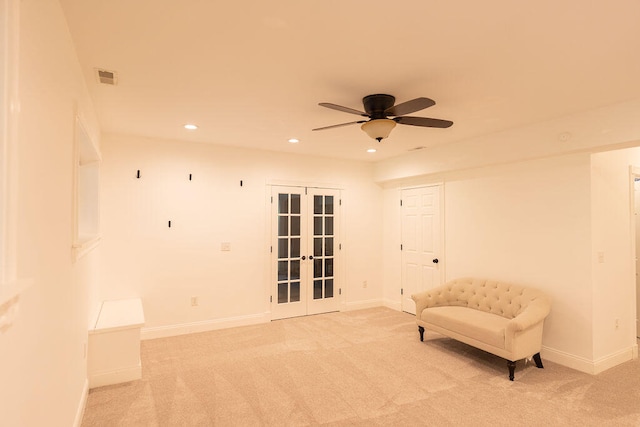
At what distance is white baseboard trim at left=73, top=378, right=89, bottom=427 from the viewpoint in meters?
2.43

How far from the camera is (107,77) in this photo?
2.62 m

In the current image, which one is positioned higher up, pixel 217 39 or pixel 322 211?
pixel 217 39

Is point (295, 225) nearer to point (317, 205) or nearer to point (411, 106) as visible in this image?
point (317, 205)

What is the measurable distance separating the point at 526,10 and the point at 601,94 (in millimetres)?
1752

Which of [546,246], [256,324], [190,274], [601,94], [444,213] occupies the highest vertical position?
[601,94]

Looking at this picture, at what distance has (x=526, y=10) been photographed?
5.79ft

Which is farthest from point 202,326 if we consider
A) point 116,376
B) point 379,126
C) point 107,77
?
point 379,126

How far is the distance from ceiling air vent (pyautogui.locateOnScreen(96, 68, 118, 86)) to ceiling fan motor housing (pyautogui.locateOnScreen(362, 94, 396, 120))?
199cm

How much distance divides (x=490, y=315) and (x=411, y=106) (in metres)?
2.76

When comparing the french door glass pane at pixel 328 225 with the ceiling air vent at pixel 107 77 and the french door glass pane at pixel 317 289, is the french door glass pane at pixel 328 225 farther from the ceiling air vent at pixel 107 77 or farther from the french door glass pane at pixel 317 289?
the ceiling air vent at pixel 107 77

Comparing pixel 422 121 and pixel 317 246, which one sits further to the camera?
pixel 317 246

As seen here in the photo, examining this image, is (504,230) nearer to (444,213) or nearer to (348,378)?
(444,213)

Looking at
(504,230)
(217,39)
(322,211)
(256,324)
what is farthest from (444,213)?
(217,39)

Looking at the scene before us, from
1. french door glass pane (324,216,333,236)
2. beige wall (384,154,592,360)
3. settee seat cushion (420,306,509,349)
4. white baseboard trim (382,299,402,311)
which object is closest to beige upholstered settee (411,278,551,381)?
settee seat cushion (420,306,509,349)
